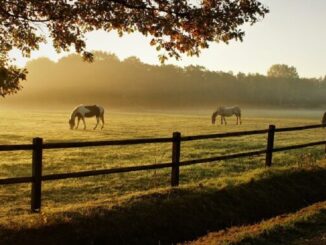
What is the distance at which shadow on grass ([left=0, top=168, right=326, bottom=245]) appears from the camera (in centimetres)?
806

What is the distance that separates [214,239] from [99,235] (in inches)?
78.7

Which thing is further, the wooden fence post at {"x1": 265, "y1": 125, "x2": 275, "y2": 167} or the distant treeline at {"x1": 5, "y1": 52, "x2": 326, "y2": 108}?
the distant treeline at {"x1": 5, "y1": 52, "x2": 326, "y2": 108}

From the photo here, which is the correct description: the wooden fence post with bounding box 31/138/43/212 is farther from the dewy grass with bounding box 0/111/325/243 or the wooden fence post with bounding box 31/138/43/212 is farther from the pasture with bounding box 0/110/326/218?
the pasture with bounding box 0/110/326/218

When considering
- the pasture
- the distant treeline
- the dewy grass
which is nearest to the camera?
the dewy grass

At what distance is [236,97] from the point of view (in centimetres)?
14600

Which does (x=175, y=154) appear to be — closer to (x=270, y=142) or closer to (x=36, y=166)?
(x=36, y=166)

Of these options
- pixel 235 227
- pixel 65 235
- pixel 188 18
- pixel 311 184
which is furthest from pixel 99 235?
pixel 311 184

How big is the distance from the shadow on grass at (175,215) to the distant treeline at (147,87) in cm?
10398

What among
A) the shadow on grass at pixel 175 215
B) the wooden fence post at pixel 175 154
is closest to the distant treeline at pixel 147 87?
the shadow on grass at pixel 175 215

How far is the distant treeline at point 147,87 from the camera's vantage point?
4806 inches

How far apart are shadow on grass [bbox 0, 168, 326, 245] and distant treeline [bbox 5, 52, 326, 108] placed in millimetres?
103983

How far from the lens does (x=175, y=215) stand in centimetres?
947

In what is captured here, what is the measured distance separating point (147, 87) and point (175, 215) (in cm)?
12404

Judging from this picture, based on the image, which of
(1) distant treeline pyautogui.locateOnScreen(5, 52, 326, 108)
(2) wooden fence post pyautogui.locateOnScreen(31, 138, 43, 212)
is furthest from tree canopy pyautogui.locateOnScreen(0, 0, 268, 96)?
(1) distant treeline pyautogui.locateOnScreen(5, 52, 326, 108)
